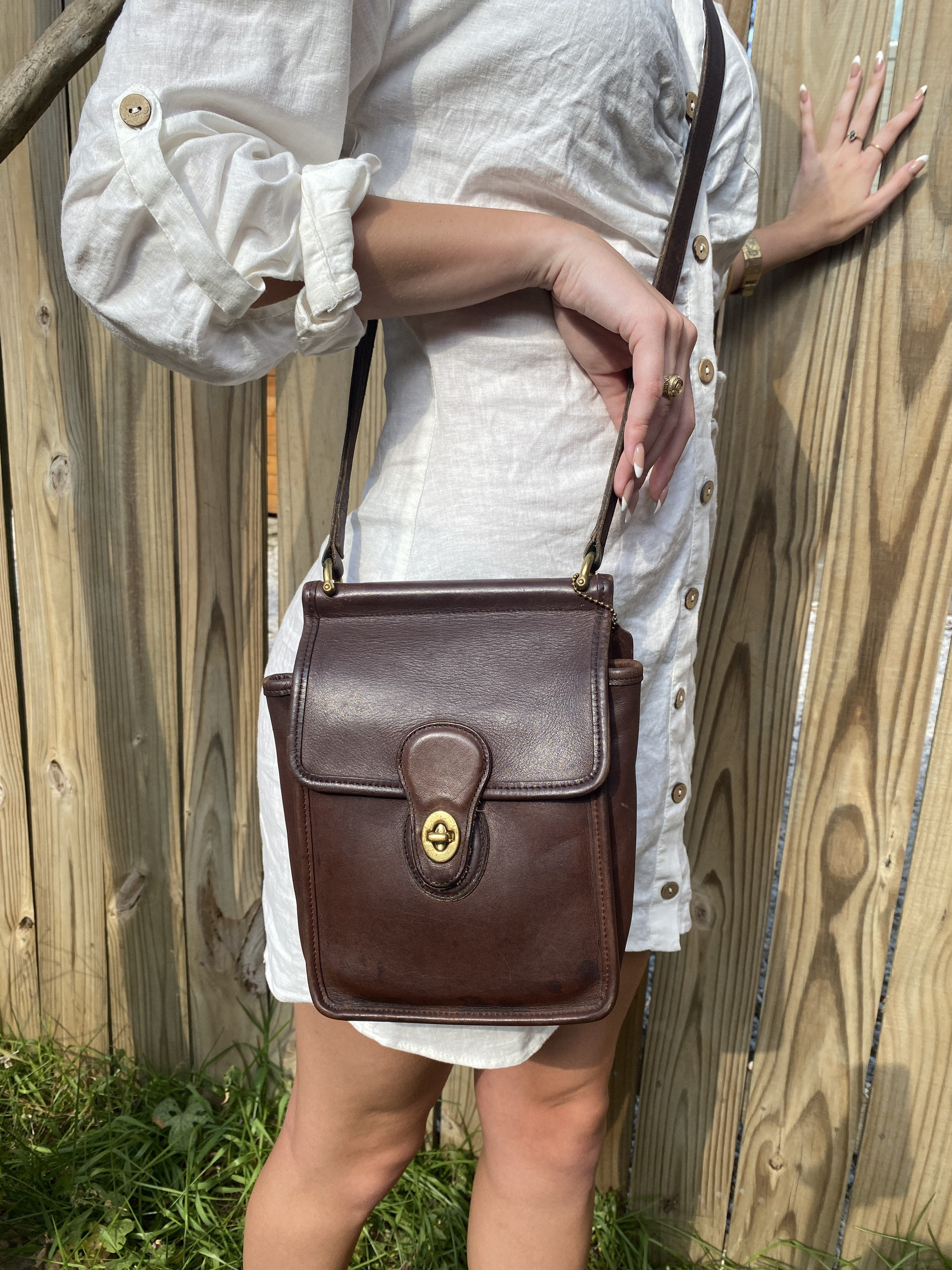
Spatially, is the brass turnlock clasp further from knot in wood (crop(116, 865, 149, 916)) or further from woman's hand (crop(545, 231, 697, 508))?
knot in wood (crop(116, 865, 149, 916))

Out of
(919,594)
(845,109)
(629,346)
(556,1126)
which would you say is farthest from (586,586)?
(845,109)

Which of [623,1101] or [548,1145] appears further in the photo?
[623,1101]

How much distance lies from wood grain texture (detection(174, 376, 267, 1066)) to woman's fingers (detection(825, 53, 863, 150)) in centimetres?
89

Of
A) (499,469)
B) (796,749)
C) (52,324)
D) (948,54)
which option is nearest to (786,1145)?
(796,749)

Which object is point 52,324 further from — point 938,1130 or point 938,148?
point 938,1130

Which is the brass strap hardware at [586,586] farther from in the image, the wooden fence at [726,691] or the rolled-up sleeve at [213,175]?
the wooden fence at [726,691]

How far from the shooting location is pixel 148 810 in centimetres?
165

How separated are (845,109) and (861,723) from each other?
2.72 feet

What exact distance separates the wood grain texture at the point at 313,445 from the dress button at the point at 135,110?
0.73 meters

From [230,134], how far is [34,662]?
1.19m

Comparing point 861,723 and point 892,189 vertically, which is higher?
point 892,189

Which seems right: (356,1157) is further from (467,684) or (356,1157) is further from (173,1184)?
(173,1184)

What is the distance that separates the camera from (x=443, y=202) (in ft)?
2.76

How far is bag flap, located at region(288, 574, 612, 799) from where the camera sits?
757 millimetres
